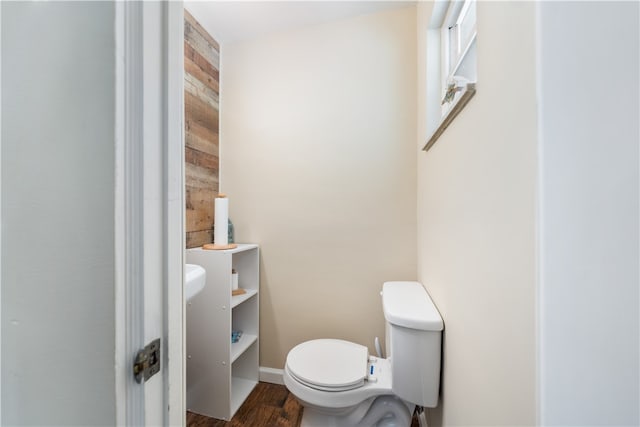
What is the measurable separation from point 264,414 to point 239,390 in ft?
0.85

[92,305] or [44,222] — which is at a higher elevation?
[44,222]

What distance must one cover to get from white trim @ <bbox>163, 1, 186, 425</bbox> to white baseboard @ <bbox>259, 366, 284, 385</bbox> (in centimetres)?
146

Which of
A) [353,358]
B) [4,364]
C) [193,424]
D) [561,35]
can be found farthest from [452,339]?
[193,424]

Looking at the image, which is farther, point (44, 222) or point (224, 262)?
point (224, 262)

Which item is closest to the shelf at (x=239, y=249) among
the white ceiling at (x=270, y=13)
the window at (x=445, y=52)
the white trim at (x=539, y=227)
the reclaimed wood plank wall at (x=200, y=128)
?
the reclaimed wood plank wall at (x=200, y=128)

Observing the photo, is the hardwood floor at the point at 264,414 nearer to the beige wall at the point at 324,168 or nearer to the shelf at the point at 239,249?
the beige wall at the point at 324,168

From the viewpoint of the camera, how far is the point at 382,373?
1178 millimetres

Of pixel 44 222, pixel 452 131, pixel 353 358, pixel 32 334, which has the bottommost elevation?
pixel 353 358

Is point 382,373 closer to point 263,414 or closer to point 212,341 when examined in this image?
point 263,414

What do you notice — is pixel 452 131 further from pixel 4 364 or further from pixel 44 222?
pixel 4 364

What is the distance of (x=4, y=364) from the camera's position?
40cm

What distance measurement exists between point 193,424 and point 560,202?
1.82 meters

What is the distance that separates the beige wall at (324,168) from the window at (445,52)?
0.27 meters

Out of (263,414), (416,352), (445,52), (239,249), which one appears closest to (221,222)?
(239,249)
